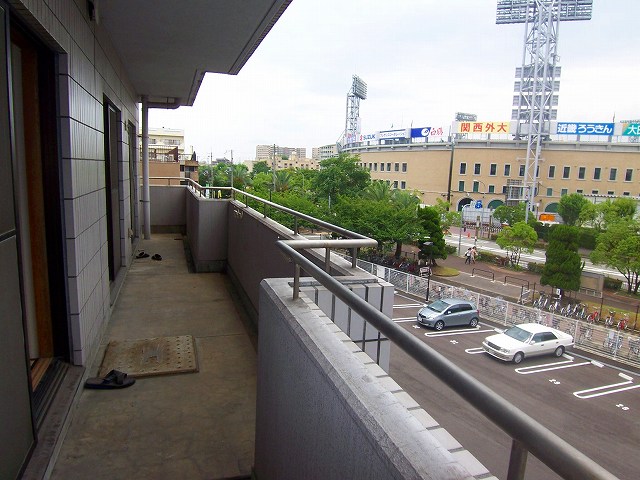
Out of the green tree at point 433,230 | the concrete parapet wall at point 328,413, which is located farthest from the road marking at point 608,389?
the green tree at point 433,230

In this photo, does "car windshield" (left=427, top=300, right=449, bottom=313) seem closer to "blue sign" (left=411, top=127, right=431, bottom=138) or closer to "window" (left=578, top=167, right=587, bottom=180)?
"window" (left=578, top=167, right=587, bottom=180)

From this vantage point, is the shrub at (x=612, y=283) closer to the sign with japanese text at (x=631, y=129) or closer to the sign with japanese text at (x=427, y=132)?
the sign with japanese text at (x=631, y=129)

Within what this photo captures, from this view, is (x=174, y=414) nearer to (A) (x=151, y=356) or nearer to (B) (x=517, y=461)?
(A) (x=151, y=356)

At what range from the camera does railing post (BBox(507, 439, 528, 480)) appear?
820mm

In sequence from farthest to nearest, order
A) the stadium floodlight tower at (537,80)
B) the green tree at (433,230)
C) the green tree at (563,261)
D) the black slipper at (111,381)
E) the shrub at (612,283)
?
1. the stadium floodlight tower at (537,80)
2. the green tree at (433,230)
3. the shrub at (612,283)
4. the green tree at (563,261)
5. the black slipper at (111,381)

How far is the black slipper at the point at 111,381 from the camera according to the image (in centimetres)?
396

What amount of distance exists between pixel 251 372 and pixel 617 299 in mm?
26456

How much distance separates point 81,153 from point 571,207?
4932cm

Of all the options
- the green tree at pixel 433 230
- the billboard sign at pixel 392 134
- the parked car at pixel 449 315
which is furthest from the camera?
the billboard sign at pixel 392 134

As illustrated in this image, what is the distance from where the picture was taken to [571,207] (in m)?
44.9

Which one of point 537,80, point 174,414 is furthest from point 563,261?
point 537,80

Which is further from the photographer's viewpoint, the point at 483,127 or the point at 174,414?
the point at 483,127

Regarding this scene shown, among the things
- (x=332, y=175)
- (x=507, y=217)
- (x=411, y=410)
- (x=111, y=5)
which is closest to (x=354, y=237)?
(x=411, y=410)

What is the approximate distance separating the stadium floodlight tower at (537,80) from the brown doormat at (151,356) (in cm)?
5475
